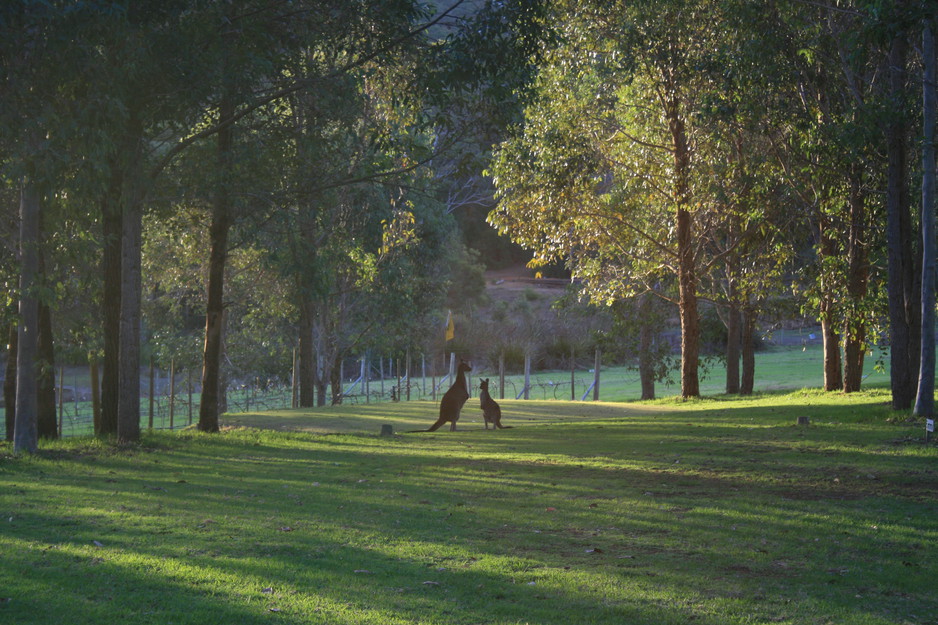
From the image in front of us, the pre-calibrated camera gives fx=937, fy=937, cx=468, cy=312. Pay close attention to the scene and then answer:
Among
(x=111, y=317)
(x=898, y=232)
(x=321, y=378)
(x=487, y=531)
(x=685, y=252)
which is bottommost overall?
(x=487, y=531)

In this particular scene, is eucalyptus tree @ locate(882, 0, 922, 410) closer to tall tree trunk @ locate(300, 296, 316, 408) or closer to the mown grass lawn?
the mown grass lawn

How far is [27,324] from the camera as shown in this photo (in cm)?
1379

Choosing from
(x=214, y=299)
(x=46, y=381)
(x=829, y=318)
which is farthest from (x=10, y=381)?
(x=829, y=318)

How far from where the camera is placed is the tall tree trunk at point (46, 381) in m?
16.0

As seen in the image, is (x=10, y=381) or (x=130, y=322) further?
(x=10, y=381)

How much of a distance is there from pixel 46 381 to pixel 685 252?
15.3 m

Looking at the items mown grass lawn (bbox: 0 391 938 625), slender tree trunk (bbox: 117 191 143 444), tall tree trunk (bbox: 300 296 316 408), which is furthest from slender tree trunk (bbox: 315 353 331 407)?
mown grass lawn (bbox: 0 391 938 625)

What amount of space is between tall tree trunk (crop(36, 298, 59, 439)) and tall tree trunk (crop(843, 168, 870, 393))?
15.0m

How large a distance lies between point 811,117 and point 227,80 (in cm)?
1113

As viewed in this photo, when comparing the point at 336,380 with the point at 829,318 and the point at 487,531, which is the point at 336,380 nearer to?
the point at 829,318

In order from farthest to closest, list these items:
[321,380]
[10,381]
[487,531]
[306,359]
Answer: [321,380]
[306,359]
[10,381]
[487,531]

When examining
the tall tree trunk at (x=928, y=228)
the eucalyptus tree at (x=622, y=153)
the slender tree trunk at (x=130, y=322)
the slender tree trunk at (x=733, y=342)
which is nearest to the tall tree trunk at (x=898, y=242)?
the tall tree trunk at (x=928, y=228)

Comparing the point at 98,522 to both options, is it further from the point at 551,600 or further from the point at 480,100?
the point at 480,100

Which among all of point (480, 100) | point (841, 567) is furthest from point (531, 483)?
point (480, 100)
